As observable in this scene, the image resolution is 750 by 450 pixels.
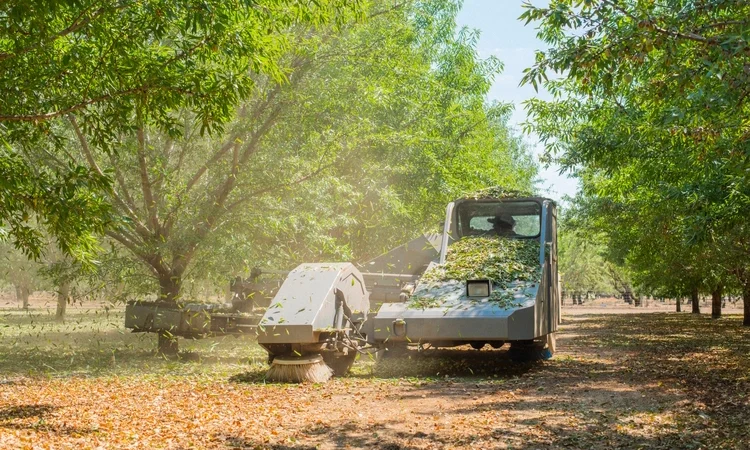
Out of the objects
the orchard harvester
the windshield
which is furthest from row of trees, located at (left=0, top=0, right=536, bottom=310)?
the windshield

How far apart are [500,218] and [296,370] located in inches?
197

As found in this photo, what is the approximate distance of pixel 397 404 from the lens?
823 cm

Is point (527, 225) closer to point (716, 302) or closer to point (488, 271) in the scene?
point (488, 271)

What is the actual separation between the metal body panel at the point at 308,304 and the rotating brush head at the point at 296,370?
13.9 inches

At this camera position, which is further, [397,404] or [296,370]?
[296,370]

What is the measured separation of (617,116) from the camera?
583 inches

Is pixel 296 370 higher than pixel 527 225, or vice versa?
pixel 527 225

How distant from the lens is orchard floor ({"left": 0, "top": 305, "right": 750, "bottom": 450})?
6512mm

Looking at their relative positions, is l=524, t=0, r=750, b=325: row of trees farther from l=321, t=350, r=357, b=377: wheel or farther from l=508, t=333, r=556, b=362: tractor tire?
l=321, t=350, r=357, b=377: wheel

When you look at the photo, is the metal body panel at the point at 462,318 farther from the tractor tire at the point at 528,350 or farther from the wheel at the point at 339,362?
the wheel at the point at 339,362

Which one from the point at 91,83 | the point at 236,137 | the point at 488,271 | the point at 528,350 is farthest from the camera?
the point at 236,137

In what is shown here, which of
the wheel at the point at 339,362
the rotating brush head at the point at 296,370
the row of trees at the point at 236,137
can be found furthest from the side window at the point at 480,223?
the rotating brush head at the point at 296,370

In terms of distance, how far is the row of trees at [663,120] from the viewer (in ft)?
23.3

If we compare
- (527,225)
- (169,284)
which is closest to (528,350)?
(527,225)
